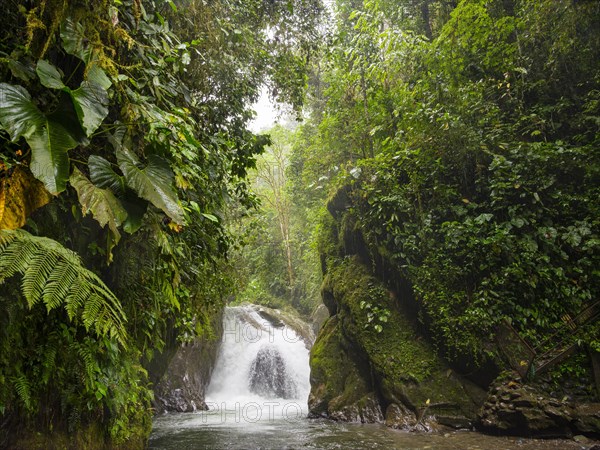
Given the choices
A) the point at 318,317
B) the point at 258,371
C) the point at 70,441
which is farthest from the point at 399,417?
the point at 318,317

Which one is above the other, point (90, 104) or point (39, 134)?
point (90, 104)

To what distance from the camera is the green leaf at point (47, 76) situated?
196 cm

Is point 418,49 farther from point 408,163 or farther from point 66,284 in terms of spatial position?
point 66,284

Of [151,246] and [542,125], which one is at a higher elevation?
[542,125]

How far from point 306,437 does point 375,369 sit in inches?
77.6

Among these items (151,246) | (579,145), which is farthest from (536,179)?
(151,246)

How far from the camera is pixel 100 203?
204 centimetres

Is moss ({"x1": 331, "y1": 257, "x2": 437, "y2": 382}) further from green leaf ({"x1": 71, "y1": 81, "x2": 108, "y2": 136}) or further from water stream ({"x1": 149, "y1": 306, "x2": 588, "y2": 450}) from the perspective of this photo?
green leaf ({"x1": 71, "y1": 81, "x2": 108, "y2": 136})

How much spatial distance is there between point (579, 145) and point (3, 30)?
7880 millimetres

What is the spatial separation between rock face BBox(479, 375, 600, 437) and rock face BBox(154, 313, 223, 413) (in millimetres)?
6248

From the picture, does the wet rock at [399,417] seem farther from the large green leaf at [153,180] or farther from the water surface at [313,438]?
the large green leaf at [153,180]

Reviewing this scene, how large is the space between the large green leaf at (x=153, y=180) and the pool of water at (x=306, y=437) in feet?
15.3

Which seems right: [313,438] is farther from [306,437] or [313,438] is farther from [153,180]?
[153,180]

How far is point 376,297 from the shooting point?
26.1ft
